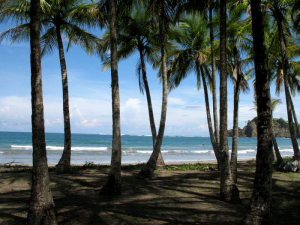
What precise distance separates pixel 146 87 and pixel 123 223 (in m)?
8.11

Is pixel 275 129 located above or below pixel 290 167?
above

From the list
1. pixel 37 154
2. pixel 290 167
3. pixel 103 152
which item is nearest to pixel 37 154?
pixel 37 154

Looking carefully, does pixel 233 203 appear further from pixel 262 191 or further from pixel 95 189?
pixel 95 189

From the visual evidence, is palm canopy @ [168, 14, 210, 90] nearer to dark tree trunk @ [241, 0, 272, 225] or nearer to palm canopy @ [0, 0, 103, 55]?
palm canopy @ [0, 0, 103, 55]

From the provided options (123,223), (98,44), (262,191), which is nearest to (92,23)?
(98,44)

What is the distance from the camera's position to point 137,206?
567cm

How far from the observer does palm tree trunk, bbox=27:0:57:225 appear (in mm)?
4043

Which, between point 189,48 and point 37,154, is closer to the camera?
point 37,154

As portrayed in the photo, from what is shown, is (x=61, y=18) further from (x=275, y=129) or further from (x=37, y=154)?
(x=275, y=129)

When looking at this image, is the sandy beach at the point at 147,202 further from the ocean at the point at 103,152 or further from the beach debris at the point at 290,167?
the ocean at the point at 103,152

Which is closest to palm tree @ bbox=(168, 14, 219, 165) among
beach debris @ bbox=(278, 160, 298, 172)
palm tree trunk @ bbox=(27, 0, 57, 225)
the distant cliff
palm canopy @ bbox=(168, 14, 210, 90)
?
palm canopy @ bbox=(168, 14, 210, 90)

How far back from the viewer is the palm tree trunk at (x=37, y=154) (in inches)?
159

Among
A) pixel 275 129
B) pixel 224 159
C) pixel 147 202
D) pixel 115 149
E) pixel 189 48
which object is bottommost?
pixel 147 202

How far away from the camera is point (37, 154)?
412cm
